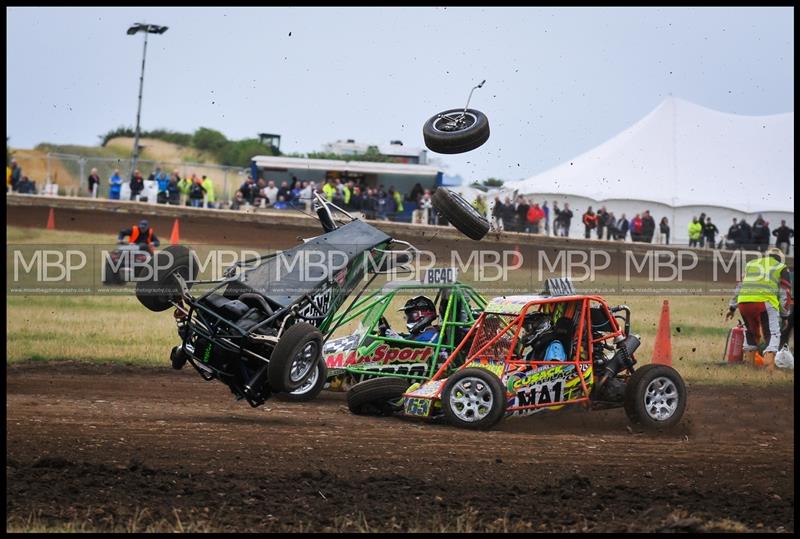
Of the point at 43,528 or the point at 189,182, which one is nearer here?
the point at 43,528

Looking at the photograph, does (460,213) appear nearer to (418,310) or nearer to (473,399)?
(418,310)

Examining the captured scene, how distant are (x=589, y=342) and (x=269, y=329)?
9.91 ft

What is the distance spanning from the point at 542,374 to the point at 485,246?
11.0 m

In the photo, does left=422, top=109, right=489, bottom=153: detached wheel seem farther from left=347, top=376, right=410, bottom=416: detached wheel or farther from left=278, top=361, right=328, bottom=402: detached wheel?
left=278, top=361, right=328, bottom=402: detached wheel

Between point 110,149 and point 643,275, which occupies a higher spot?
point 110,149

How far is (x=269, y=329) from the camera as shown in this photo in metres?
9.38

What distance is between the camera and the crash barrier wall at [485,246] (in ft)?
61.7

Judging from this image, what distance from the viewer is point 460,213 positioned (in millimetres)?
11680

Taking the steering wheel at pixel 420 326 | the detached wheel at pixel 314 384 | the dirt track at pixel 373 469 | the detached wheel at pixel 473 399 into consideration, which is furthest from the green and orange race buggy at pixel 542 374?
the steering wheel at pixel 420 326

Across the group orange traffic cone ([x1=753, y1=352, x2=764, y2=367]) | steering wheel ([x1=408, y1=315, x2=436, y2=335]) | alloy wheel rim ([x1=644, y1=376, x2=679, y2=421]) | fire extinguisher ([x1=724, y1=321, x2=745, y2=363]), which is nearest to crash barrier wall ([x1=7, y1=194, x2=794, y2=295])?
steering wheel ([x1=408, y1=315, x2=436, y2=335])

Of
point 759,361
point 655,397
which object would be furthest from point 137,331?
point 655,397

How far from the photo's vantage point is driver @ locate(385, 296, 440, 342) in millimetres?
11094

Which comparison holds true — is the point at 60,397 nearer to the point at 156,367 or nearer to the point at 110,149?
the point at 156,367

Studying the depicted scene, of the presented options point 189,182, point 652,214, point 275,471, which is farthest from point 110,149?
point 275,471
